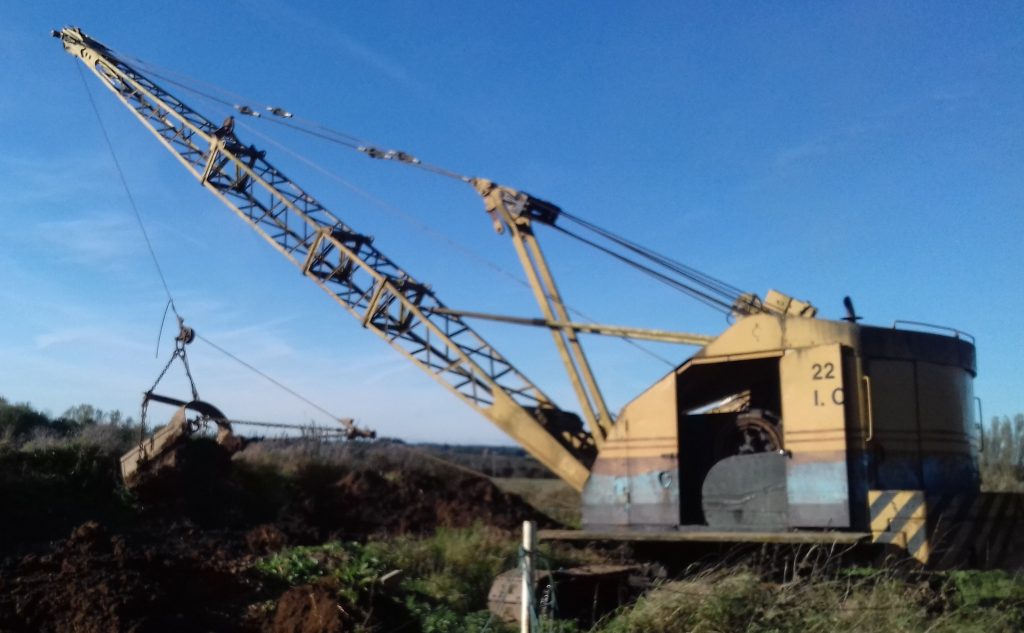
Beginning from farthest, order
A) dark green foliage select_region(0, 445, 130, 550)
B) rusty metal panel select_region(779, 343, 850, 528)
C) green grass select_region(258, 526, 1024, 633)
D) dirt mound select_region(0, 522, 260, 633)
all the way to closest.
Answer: dark green foliage select_region(0, 445, 130, 550) → rusty metal panel select_region(779, 343, 850, 528) → dirt mound select_region(0, 522, 260, 633) → green grass select_region(258, 526, 1024, 633)

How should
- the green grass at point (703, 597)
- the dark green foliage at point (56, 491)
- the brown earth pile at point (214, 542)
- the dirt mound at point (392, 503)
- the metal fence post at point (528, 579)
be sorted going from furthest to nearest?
the dirt mound at point (392, 503) → the dark green foliage at point (56, 491) → the brown earth pile at point (214, 542) → the green grass at point (703, 597) → the metal fence post at point (528, 579)

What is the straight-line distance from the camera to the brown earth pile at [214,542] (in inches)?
324

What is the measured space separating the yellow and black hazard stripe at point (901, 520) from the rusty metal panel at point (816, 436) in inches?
11.0

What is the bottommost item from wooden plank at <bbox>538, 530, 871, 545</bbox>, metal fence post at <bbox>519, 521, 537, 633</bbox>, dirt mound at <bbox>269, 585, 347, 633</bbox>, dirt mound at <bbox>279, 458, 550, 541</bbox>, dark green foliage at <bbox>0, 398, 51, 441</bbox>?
dirt mound at <bbox>269, 585, 347, 633</bbox>

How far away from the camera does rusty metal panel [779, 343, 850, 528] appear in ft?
32.6

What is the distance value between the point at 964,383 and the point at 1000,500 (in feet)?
5.73

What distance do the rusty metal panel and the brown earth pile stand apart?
488cm

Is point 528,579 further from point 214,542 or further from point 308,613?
point 214,542

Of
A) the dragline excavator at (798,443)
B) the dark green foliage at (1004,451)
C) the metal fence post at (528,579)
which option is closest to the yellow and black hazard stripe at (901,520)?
the dragline excavator at (798,443)

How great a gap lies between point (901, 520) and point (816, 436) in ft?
3.69

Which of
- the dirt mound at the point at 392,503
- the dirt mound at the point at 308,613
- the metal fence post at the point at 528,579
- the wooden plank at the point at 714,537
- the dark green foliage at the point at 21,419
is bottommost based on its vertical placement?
the dirt mound at the point at 308,613

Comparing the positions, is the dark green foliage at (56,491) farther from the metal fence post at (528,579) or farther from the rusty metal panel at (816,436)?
the rusty metal panel at (816,436)

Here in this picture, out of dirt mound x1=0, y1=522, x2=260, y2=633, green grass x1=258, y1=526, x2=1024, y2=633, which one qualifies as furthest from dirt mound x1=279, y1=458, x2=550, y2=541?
dirt mound x1=0, y1=522, x2=260, y2=633

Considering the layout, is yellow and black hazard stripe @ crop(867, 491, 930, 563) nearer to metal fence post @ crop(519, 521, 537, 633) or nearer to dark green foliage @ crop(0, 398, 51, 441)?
metal fence post @ crop(519, 521, 537, 633)
